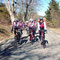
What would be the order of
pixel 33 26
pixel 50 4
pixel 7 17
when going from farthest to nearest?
pixel 50 4
pixel 7 17
pixel 33 26

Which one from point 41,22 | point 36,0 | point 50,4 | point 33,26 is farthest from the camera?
point 50,4

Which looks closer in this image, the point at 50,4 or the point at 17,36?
the point at 17,36

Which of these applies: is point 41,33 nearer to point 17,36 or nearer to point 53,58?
point 17,36

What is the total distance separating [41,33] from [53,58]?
12.3ft

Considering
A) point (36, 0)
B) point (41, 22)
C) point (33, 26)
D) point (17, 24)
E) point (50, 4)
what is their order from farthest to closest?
1. point (50, 4)
2. point (36, 0)
3. point (33, 26)
4. point (17, 24)
5. point (41, 22)

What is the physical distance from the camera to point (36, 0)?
30781 millimetres

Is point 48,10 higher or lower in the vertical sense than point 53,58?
higher

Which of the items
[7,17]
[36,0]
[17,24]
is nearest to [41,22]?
[17,24]

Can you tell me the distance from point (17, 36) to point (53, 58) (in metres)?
5.60

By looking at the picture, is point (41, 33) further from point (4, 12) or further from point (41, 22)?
point (4, 12)

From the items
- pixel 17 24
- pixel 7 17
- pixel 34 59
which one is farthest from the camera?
pixel 7 17

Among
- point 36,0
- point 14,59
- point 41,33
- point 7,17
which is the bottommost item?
point 14,59

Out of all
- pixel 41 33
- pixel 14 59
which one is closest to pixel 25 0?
pixel 41 33

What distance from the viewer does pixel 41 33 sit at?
31.9ft
